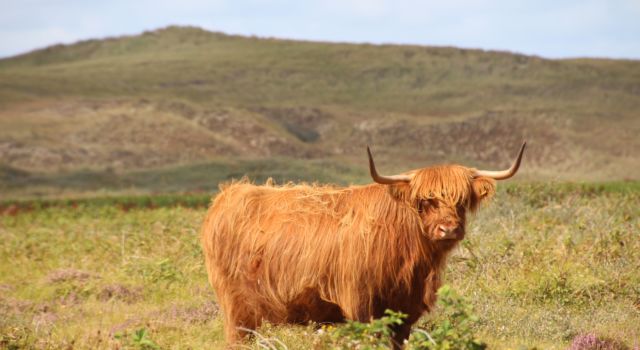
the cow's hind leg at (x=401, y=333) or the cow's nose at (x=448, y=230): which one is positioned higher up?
the cow's nose at (x=448, y=230)

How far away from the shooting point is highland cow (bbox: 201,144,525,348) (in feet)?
24.5

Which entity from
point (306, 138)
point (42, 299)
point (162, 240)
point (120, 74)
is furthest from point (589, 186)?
point (120, 74)

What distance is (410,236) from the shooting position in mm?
7551

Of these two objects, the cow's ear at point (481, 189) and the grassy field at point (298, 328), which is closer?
the cow's ear at point (481, 189)

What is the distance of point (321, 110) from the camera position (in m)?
78.1

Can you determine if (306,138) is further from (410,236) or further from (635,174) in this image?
(410,236)

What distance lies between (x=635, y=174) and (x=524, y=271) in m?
47.8

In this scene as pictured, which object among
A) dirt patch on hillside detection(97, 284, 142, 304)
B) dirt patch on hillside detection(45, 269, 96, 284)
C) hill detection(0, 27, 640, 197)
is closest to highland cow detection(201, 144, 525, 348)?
dirt patch on hillside detection(97, 284, 142, 304)

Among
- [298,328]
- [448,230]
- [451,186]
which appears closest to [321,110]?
[298,328]

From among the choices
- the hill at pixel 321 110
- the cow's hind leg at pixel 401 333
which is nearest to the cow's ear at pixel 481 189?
the cow's hind leg at pixel 401 333

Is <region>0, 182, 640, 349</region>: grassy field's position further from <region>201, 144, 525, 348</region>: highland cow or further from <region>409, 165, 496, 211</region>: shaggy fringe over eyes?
<region>409, 165, 496, 211</region>: shaggy fringe over eyes

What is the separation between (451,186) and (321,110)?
2790 inches

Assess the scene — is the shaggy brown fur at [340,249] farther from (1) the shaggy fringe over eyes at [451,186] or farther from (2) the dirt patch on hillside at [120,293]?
(2) the dirt patch on hillside at [120,293]

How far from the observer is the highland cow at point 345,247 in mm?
7465
